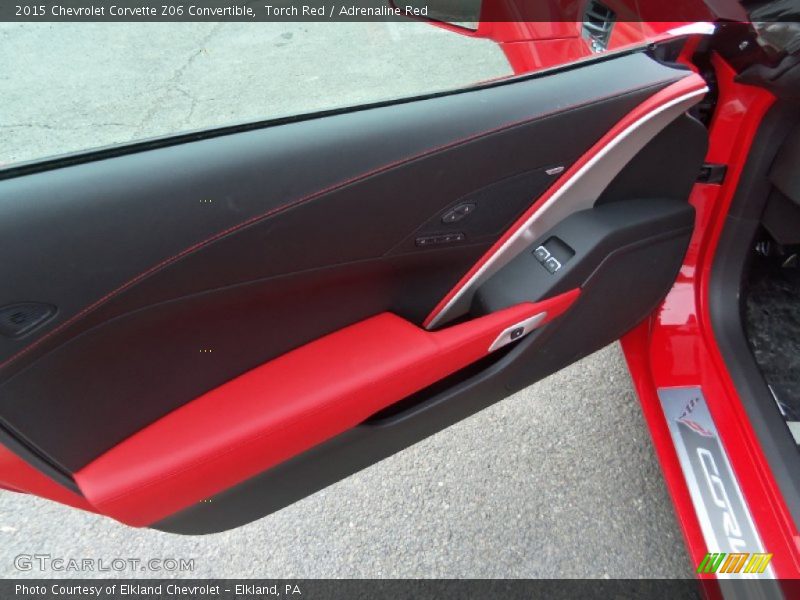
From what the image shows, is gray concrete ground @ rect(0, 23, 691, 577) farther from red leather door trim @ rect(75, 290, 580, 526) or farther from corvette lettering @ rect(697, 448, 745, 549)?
red leather door trim @ rect(75, 290, 580, 526)

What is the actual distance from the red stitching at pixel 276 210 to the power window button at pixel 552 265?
0.28 metres

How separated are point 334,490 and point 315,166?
1.09 m

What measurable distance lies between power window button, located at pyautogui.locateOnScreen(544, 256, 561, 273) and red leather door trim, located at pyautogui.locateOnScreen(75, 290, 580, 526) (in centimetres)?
6

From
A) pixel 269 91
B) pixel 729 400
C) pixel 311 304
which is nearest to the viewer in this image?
pixel 311 304

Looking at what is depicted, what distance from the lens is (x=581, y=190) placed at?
113 cm

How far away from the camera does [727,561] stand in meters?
1.11

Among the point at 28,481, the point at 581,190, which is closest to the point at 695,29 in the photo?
the point at 581,190

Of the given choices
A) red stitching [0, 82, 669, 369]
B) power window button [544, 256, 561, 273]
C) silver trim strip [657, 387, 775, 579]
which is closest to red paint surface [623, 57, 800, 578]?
silver trim strip [657, 387, 775, 579]

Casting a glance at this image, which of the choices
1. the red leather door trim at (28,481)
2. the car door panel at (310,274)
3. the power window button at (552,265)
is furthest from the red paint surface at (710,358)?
the red leather door trim at (28,481)

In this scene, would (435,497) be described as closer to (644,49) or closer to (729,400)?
(729,400)

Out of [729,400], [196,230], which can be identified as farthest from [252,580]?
[729,400]

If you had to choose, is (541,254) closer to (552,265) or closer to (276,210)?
(552,265)

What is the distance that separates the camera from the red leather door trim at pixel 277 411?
914 millimetres

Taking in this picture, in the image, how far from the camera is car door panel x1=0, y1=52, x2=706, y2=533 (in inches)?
32.0
